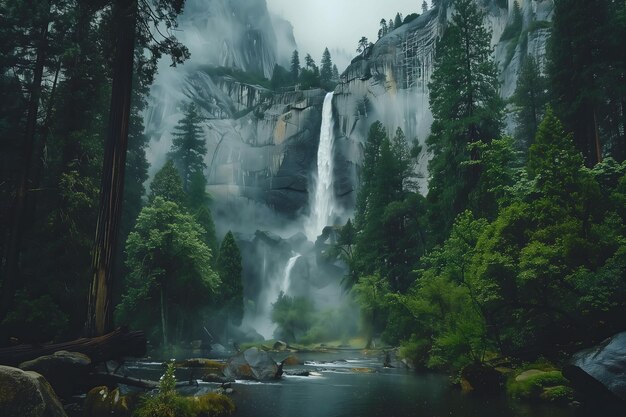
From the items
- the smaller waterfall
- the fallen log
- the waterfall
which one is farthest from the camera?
the waterfall

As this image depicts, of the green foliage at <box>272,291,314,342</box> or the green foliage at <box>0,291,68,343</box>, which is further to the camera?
the green foliage at <box>272,291,314,342</box>

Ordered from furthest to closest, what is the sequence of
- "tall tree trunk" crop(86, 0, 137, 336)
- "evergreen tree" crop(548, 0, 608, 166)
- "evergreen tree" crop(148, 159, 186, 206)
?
"evergreen tree" crop(148, 159, 186, 206) → "evergreen tree" crop(548, 0, 608, 166) → "tall tree trunk" crop(86, 0, 137, 336)

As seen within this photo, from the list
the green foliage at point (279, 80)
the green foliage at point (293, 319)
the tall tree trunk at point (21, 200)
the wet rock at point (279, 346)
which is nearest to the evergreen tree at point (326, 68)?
the green foliage at point (279, 80)

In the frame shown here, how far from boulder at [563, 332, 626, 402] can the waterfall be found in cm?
7456

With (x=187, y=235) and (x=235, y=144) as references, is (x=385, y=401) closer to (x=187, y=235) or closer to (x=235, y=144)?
(x=187, y=235)

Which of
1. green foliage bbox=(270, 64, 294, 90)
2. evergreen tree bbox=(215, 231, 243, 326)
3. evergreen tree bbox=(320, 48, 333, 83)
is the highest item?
evergreen tree bbox=(320, 48, 333, 83)

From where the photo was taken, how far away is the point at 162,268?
38.9 metres

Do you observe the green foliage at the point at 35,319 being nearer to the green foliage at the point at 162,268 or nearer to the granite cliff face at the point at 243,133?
the green foliage at the point at 162,268

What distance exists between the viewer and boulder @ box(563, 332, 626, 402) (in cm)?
1393

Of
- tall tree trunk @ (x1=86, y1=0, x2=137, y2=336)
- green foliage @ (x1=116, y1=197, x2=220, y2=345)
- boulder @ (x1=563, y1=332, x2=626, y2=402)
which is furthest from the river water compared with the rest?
green foliage @ (x1=116, y1=197, x2=220, y2=345)

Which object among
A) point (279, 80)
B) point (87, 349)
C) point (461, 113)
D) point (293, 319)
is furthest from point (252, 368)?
point (279, 80)

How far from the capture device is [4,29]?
71.9 feet

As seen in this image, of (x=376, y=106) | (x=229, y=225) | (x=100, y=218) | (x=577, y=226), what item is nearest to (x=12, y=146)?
(x=100, y=218)

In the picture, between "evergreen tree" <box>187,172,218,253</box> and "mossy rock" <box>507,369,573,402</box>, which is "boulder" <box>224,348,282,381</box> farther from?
"evergreen tree" <box>187,172,218,253</box>
